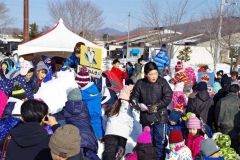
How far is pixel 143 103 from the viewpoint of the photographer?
7438 mm

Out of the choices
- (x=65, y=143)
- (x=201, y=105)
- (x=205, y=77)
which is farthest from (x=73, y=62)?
(x=65, y=143)

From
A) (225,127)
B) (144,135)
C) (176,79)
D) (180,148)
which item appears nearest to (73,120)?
(144,135)

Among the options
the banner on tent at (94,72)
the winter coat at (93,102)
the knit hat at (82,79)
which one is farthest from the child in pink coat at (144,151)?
the banner on tent at (94,72)

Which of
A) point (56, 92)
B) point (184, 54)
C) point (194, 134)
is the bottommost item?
point (194, 134)

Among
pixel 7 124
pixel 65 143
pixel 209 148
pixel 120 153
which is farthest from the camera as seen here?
pixel 120 153

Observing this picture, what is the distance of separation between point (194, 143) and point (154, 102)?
91 cm

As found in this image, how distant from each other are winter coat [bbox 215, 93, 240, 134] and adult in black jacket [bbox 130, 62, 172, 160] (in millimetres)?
1454

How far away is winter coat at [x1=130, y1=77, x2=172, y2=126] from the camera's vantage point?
7309 millimetres

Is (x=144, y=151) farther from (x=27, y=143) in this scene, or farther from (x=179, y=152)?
(x=27, y=143)

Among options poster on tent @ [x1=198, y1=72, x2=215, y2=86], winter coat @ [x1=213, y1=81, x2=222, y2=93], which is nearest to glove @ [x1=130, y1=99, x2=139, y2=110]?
poster on tent @ [x1=198, y1=72, x2=215, y2=86]

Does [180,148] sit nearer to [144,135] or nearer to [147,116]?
[144,135]

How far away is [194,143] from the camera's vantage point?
7.09 metres

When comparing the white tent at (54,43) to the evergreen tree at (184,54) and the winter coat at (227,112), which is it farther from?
the evergreen tree at (184,54)

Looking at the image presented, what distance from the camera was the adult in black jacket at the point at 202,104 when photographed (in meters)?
8.71
